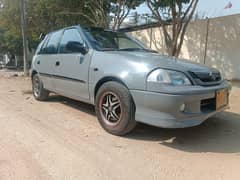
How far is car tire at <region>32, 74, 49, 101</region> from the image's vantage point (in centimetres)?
570

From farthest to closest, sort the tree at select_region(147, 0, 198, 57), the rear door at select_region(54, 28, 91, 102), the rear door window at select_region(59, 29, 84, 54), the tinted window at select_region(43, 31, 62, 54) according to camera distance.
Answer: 1. the tree at select_region(147, 0, 198, 57)
2. the tinted window at select_region(43, 31, 62, 54)
3. the rear door window at select_region(59, 29, 84, 54)
4. the rear door at select_region(54, 28, 91, 102)

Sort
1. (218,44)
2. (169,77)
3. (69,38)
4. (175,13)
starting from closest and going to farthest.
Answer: (169,77), (69,38), (175,13), (218,44)

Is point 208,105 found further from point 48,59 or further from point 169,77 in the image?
point 48,59

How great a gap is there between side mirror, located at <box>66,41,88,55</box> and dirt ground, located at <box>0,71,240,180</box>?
1.15m

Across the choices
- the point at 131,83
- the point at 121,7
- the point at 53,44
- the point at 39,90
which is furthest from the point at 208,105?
the point at 121,7

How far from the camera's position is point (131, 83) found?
3.29 metres

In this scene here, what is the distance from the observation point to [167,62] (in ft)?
11.2

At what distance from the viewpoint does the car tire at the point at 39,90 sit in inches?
224

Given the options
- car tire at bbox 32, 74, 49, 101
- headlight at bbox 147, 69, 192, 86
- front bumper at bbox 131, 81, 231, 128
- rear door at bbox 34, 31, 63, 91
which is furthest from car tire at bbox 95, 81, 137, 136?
car tire at bbox 32, 74, 49, 101

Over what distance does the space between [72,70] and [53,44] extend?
1.08 meters

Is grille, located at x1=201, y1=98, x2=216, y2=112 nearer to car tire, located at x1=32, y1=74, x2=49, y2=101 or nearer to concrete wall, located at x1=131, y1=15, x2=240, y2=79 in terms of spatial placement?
car tire, located at x1=32, y1=74, x2=49, y2=101

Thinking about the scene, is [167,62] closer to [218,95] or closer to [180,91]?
[180,91]

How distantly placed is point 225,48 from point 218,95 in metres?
7.51

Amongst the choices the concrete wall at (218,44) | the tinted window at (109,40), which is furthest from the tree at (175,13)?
the tinted window at (109,40)
